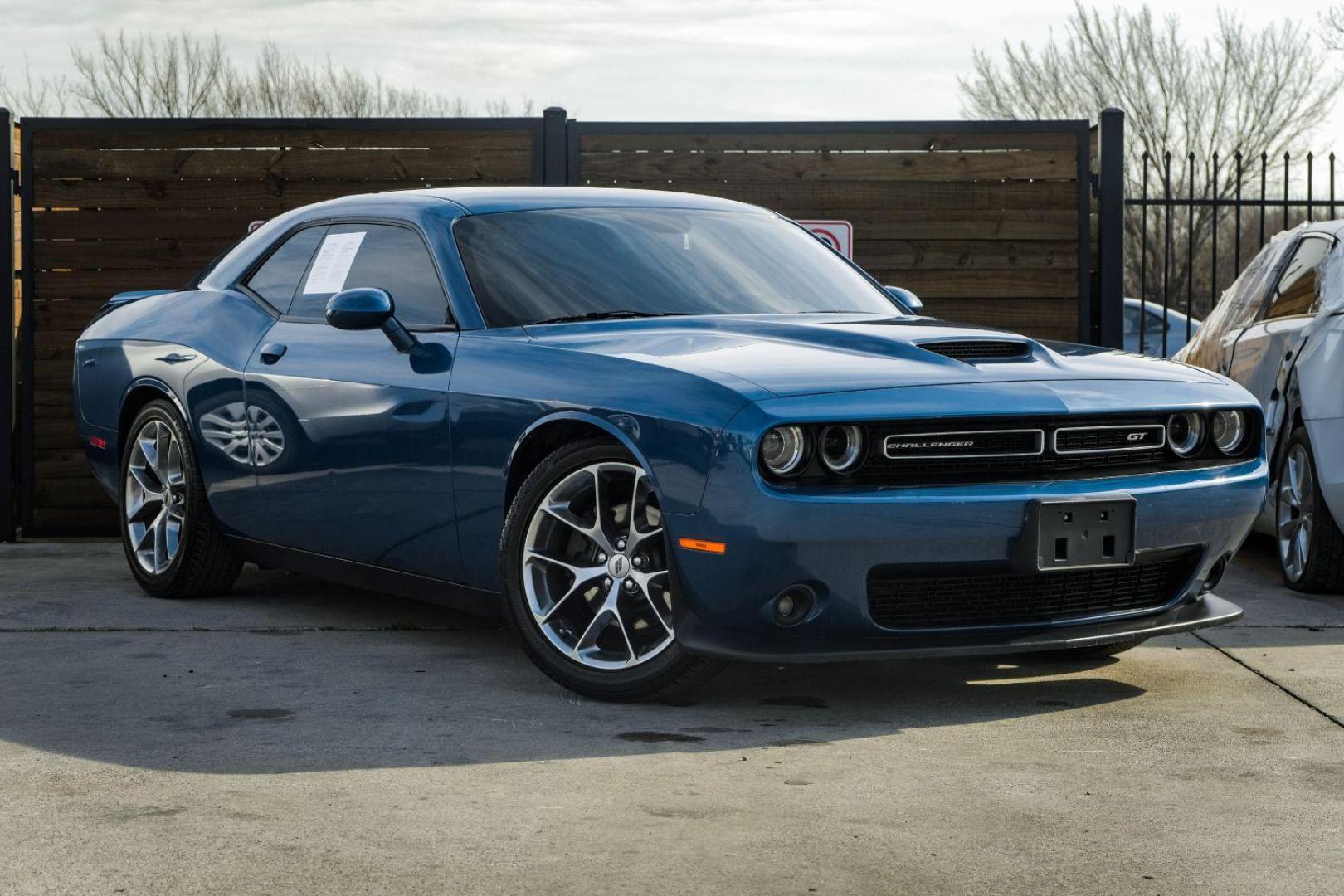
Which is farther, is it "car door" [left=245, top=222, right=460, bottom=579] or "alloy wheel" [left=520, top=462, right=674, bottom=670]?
"car door" [left=245, top=222, right=460, bottom=579]

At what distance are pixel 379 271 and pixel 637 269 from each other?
0.92 meters

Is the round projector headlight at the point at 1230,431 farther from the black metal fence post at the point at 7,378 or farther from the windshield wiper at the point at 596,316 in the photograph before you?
the black metal fence post at the point at 7,378

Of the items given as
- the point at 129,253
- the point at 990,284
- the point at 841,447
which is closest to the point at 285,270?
the point at 841,447

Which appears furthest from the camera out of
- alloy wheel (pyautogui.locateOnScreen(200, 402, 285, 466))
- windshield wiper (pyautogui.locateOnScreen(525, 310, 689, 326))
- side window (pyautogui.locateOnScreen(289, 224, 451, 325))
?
alloy wheel (pyautogui.locateOnScreen(200, 402, 285, 466))

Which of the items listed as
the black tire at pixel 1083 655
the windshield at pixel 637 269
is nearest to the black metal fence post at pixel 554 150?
the windshield at pixel 637 269

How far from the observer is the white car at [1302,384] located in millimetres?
7230

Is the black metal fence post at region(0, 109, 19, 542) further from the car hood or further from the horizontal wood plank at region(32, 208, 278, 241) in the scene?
the car hood

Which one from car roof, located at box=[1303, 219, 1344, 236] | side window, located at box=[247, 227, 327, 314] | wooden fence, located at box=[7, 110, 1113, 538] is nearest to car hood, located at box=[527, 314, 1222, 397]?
side window, located at box=[247, 227, 327, 314]

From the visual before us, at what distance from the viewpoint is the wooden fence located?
9523 mm

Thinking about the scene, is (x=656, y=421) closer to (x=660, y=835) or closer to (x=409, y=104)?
(x=660, y=835)

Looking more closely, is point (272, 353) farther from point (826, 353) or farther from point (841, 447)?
point (841, 447)

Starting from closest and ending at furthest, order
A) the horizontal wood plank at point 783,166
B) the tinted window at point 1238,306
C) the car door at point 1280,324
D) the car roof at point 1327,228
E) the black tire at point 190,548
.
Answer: the black tire at point 190,548
the car door at point 1280,324
the car roof at point 1327,228
the tinted window at point 1238,306
the horizontal wood plank at point 783,166

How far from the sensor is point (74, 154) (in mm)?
9547

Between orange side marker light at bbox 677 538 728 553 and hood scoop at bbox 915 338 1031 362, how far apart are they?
0.95m
